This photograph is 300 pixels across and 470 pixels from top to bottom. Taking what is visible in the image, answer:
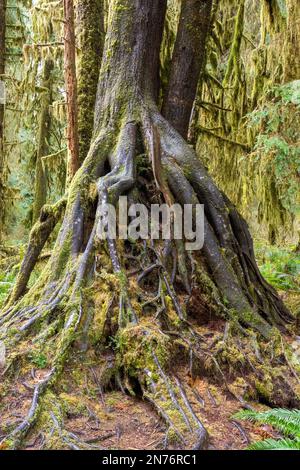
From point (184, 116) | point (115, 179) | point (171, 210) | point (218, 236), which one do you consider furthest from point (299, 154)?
point (115, 179)

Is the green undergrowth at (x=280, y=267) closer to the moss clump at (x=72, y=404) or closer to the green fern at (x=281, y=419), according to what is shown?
the green fern at (x=281, y=419)

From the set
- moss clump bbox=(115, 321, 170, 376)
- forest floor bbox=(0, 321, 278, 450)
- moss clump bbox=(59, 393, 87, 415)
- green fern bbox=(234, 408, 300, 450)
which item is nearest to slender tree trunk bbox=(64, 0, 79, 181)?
moss clump bbox=(115, 321, 170, 376)

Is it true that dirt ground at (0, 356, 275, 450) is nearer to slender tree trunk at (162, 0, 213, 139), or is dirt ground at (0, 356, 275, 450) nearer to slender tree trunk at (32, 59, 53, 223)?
slender tree trunk at (162, 0, 213, 139)

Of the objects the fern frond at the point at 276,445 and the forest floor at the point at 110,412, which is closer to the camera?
the fern frond at the point at 276,445

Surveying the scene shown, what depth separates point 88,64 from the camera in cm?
617

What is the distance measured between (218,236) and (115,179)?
1.29m

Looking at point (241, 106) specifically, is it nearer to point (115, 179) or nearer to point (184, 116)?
point (184, 116)

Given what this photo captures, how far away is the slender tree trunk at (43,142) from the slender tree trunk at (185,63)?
6.86m

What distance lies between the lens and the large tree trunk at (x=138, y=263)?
10.9 ft

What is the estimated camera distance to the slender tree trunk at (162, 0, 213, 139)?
5.68 metres

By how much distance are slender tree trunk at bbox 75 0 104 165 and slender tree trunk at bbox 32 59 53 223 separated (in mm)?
5931

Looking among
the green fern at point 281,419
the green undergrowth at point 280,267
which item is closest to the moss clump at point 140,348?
the green fern at point 281,419

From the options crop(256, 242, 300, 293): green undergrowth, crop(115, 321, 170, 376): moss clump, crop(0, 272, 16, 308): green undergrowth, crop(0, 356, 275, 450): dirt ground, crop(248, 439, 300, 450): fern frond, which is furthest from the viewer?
crop(256, 242, 300, 293): green undergrowth
